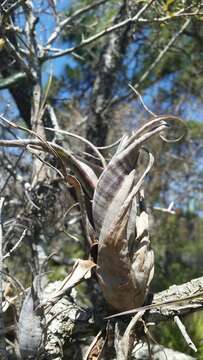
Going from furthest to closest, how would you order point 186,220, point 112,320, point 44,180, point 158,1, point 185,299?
point 186,220, point 158,1, point 44,180, point 112,320, point 185,299

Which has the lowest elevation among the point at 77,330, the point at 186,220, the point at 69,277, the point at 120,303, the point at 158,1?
the point at 186,220

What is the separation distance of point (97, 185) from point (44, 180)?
192cm

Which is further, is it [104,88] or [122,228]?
[104,88]

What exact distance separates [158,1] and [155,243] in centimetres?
720

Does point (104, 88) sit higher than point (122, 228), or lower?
higher

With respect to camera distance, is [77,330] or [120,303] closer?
[120,303]

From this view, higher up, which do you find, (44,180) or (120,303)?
(44,180)

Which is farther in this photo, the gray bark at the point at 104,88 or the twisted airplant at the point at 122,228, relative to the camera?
the gray bark at the point at 104,88

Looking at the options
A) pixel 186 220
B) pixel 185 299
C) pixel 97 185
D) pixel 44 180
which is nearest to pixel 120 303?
pixel 185 299

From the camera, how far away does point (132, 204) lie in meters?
2.20

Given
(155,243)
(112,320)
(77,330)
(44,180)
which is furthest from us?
(155,243)

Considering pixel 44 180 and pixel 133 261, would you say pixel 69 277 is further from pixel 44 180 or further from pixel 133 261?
pixel 44 180

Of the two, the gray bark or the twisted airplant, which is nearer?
the twisted airplant

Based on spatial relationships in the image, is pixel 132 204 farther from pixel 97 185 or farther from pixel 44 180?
pixel 44 180
